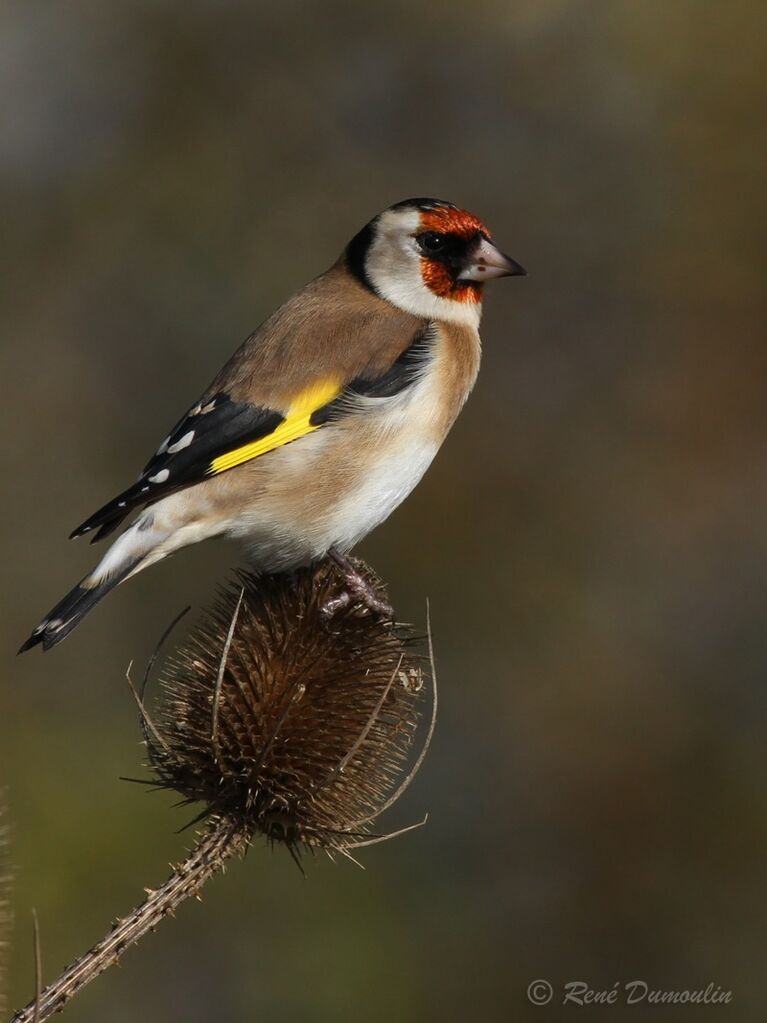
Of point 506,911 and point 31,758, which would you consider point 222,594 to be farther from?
point 506,911

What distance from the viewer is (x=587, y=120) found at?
11.0 meters

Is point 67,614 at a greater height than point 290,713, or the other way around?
point 67,614

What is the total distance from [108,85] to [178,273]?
1.92 metres

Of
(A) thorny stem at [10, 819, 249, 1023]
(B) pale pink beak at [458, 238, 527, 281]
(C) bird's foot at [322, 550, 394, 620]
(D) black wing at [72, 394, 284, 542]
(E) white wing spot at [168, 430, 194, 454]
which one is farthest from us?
(B) pale pink beak at [458, 238, 527, 281]

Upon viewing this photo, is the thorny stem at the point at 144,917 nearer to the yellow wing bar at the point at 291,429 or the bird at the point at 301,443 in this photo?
the bird at the point at 301,443

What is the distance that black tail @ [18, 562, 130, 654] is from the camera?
4.44 metres

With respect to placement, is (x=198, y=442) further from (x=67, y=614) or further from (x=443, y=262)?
(x=443, y=262)

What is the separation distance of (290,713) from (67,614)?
0.86 metres

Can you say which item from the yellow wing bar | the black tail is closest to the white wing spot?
the yellow wing bar

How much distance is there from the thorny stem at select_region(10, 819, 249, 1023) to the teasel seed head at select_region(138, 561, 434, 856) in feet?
0.34

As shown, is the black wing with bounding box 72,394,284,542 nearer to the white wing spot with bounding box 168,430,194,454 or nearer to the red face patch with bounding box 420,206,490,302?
the white wing spot with bounding box 168,430,194,454

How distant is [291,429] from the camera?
4.98 m

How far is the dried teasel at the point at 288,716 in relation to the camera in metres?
3.99

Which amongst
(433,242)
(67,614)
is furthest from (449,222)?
(67,614)
